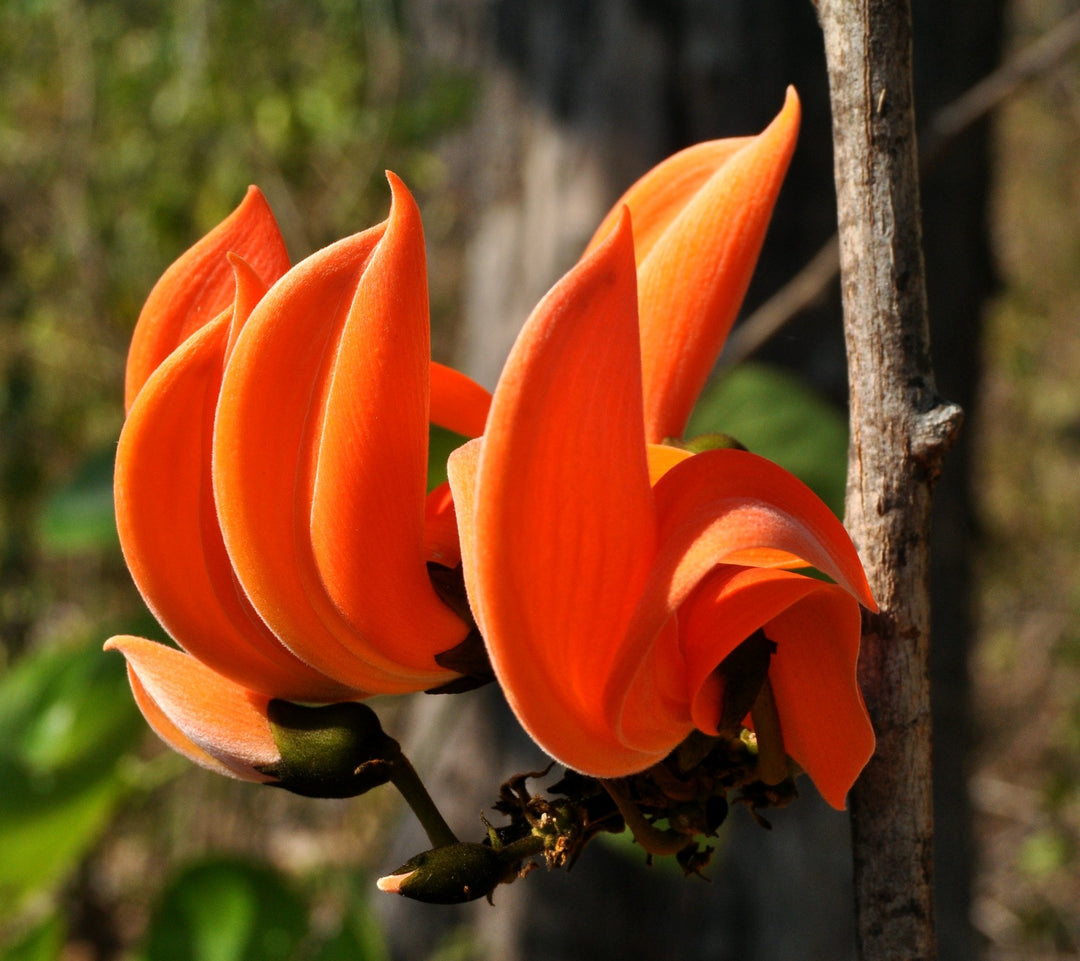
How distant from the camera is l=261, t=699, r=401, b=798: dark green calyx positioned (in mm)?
357

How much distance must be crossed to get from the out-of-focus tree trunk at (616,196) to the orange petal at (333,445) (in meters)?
1.15

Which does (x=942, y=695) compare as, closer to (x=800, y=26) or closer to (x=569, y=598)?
(x=800, y=26)

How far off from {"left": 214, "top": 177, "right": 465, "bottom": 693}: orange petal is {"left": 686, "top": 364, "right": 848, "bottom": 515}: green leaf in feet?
2.28

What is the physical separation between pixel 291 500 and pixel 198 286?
11 cm

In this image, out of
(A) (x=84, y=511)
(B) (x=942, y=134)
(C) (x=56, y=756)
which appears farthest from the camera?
(A) (x=84, y=511)

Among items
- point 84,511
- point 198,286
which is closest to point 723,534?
point 198,286

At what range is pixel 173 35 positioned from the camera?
1.89 meters

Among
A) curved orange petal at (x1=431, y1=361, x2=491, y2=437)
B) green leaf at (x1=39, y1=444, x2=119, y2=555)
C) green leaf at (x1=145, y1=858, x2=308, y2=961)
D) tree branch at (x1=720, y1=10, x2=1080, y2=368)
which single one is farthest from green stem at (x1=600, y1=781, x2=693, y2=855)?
green leaf at (x1=39, y1=444, x2=119, y2=555)

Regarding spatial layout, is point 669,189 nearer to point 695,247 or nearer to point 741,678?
point 695,247

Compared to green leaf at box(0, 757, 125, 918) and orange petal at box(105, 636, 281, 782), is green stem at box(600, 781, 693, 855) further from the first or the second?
green leaf at box(0, 757, 125, 918)

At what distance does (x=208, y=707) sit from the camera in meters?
0.37

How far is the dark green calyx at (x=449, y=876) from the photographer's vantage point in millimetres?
324

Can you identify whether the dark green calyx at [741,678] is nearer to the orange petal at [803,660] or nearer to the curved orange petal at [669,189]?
the orange petal at [803,660]

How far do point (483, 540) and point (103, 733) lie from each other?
1082mm
